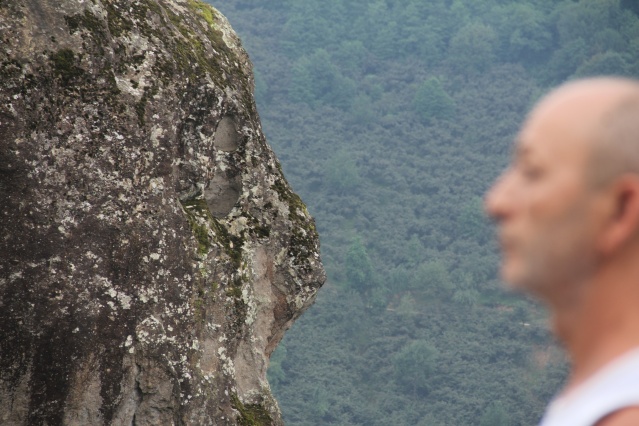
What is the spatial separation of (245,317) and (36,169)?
2364 millimetres

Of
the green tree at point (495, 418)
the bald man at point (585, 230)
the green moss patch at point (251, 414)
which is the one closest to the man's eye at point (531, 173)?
the bald man at point (585, 230)

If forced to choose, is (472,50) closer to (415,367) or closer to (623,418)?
(415,367)

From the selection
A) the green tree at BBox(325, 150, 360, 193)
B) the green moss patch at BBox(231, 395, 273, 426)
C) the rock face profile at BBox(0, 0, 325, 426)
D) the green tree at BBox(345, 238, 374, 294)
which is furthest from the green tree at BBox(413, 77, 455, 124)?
the green moss patch at BBox(231, 395, 273, 426)

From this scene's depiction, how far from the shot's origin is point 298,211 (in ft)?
31.1

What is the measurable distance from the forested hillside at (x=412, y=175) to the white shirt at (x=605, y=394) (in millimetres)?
48772

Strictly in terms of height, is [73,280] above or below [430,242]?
below

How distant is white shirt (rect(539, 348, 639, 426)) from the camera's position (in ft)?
5.34

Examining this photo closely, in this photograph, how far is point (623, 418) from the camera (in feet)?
5.23

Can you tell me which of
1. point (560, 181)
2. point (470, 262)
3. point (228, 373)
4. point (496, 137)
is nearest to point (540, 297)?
point (560, 181)

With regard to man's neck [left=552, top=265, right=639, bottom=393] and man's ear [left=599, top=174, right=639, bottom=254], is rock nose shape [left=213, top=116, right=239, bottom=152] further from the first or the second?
man's ear [left=599, top=174, right=639, bottom=254]

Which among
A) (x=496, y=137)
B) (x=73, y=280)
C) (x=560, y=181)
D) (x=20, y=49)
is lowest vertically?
(x=560, y=181)

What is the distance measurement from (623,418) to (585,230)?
12.8 inches

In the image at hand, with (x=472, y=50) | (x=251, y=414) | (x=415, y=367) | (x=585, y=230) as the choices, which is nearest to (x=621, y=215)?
(x=585, y=230)

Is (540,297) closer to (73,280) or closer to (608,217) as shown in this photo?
(608,217)
